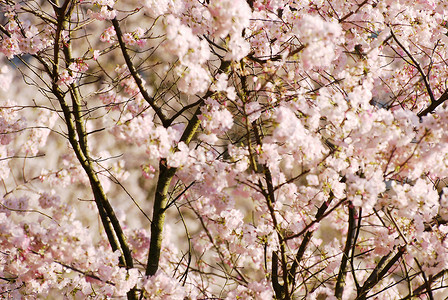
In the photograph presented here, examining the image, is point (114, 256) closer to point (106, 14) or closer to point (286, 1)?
point (106, 14)

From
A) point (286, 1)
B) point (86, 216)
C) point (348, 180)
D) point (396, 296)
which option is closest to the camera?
point (348, 180)

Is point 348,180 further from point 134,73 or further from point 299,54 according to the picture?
point 134,73

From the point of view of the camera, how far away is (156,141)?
2.58m

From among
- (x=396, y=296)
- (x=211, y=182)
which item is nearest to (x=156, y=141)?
(x=211, y=182)

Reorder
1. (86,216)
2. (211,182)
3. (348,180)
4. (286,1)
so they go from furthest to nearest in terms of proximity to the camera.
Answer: (86,216) → (286,1) → (211,182) → (348,180)

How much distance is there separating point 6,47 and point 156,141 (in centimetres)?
171

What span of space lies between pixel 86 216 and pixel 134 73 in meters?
3.18

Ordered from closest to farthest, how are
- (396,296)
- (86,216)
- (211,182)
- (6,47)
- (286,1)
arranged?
(211,182)
(6,47)
(286,1)
(396,296)
(86,216)

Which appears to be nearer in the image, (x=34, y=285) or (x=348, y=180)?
(x=348, y=180)

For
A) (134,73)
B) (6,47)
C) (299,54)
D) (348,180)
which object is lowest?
(348,180)

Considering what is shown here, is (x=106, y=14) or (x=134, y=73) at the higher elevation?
(x=106, y=14)

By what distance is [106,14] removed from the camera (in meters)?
3.38

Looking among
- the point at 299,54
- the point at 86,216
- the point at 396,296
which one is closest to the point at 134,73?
the point at 299,54

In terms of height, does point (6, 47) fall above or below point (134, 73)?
above
